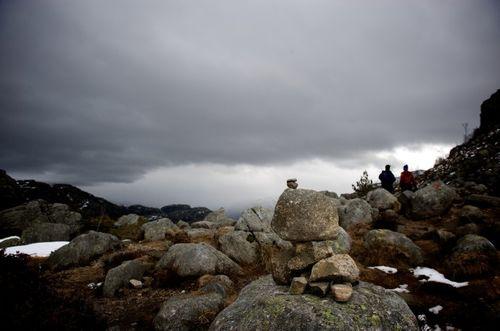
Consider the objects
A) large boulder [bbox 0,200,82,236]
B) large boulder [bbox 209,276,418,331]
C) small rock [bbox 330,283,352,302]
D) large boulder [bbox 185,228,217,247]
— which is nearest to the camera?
large boulder [bbox 209,276,418,331]

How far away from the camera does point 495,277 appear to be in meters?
10.7

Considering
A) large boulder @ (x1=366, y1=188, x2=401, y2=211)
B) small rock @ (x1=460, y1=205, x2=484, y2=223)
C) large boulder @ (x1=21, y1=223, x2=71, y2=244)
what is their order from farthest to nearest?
large boulder @ (x1=21, y1=223, x2=71, y2=244) < large boulder @ (x1=366, y1=188, x2=401, y2=211) < small rock @ (x1=460, y1=205, x2=484, y2=223)

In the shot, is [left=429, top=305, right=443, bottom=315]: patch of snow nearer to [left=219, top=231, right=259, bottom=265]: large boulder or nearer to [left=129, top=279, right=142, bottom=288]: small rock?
[left=219, top=231, right=259, bottom=265]: large boulder

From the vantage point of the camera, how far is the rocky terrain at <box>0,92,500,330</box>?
22.8 ft

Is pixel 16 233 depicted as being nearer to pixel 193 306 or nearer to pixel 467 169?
Answer: pixel 193 306

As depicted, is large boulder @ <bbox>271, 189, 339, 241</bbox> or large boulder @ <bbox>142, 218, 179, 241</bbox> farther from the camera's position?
large boulder @ <bbox>142, 218, 179, 241</bbox>

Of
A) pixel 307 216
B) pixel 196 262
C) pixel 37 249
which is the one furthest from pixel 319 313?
pixel 37 249

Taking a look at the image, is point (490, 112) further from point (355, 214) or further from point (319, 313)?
point (319, 313)

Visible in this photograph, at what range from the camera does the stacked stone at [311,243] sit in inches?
283

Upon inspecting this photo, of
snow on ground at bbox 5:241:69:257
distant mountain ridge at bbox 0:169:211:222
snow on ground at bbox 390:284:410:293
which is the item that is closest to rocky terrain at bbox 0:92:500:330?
snow on ground at bbox 390:284:410:293

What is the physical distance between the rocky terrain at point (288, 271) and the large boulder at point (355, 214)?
0.36ft

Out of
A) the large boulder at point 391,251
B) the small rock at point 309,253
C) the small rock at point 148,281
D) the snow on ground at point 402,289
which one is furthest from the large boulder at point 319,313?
the small rock at point 148,281

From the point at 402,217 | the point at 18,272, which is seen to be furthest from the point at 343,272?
the point at 402,217

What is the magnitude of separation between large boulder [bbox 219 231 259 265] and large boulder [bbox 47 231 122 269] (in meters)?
9.08
